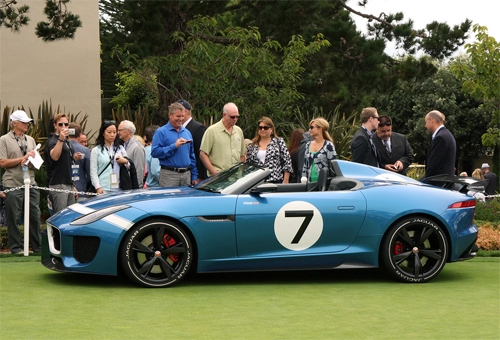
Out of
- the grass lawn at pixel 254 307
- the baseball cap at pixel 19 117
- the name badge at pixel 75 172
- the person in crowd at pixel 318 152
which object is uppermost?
the baseball cap at pixel 19 117

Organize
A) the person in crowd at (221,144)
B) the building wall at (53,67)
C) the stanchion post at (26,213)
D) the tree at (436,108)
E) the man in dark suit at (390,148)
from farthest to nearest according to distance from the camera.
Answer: the tree at (436,108)
the building wall at (53,67)
the man in dark suit at (390,148)
the person in crowd at (221,144)
the stanchion post at (26,213)

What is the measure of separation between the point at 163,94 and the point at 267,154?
12427 mm

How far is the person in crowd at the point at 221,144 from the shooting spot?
1207 centimetres

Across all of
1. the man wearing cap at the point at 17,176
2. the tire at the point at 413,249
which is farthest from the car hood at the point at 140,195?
the man wearing cap at the point at 17,176

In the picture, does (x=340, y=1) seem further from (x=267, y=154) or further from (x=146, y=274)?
(x=146, y=274)

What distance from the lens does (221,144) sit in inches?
476

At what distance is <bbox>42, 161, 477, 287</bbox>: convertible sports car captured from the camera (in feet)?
29.3

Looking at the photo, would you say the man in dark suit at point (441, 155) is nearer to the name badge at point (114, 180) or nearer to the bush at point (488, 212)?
the name badge at point (114, 180)

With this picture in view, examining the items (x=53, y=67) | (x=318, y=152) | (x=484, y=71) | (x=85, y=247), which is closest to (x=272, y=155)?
(x=318, y=152)

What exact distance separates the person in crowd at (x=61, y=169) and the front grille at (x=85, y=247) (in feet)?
9.66

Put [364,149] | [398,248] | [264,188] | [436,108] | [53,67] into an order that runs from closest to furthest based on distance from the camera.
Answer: [264,188], [398,248], [364,149], [53,67], [436,108]

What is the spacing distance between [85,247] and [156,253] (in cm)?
69

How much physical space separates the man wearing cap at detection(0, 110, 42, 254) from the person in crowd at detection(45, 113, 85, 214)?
10.1 inches

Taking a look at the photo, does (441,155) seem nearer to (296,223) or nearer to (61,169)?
(296,223)
